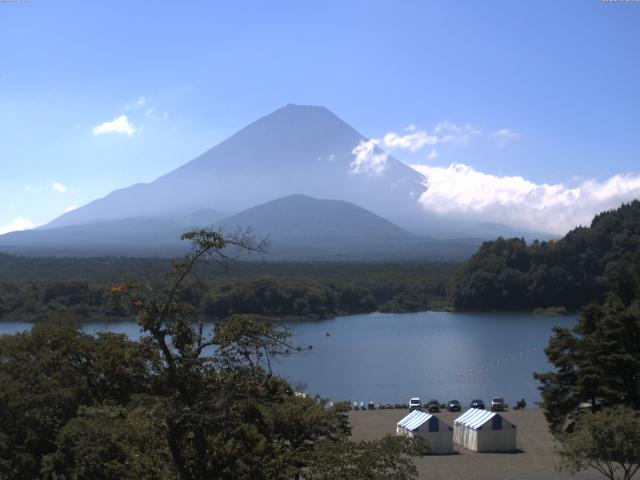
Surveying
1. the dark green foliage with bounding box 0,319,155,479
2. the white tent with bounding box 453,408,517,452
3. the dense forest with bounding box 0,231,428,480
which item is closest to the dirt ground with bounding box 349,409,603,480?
the white tent with bounding box 453,408,517,452

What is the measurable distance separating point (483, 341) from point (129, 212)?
453 feet

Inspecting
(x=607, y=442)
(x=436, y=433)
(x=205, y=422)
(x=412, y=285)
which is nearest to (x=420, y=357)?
(x=436, y=433)

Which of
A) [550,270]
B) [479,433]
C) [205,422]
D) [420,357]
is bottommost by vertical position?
[420,357]

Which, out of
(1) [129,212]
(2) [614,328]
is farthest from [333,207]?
(2) [614,328]

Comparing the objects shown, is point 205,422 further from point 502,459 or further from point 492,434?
point 492,434

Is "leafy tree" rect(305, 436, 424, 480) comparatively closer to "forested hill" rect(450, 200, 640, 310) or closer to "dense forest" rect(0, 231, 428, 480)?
"dense forest" rect(0, 231, 428, 480)

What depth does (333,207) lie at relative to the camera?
136 metres

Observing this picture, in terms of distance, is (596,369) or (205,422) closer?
(205,422)

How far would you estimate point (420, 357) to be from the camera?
26.3m

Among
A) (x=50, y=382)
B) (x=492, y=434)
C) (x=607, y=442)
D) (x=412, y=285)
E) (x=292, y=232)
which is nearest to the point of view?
(x=50, y=382)

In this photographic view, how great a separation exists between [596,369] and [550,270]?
32.1 metres

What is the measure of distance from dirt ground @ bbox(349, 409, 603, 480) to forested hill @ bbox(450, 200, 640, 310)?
2711 cm

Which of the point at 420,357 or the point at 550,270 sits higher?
the point at 550,270

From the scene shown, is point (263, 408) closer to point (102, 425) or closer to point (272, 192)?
point (102, 425)
